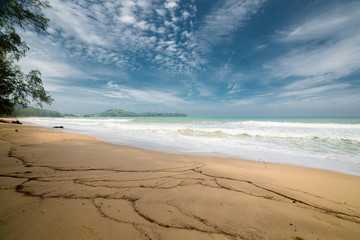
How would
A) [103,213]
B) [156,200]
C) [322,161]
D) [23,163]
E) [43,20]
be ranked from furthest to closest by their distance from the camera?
1. [43,20]
2. [322,161]
3. [23,163]
4. [156,200]
5. [103,213]

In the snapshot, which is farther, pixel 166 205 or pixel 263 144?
pixel 263 144

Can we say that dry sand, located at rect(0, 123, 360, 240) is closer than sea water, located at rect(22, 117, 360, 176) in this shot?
Yes

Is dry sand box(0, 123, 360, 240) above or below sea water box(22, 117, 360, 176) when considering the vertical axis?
below

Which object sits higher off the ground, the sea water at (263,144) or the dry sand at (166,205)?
the sea water at (263,144)

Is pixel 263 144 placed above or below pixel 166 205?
above

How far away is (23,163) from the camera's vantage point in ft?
10.6

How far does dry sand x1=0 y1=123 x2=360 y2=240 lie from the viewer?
4.72 ft

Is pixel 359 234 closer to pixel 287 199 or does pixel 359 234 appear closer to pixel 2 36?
pixel 287 199

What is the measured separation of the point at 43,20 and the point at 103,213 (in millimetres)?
11350

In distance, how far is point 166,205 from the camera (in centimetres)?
191

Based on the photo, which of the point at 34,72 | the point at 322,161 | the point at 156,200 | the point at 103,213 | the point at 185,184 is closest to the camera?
the point at 103,213

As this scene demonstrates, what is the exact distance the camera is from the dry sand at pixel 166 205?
144cm

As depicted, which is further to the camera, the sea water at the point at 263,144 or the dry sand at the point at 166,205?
the sea water at the point at 263,144

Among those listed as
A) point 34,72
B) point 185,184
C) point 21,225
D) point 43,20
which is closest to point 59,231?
point 21,225
